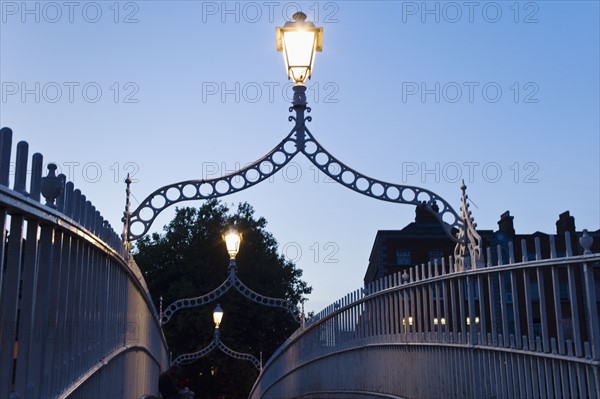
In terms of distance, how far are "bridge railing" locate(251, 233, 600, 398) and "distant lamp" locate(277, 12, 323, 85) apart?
2.88 m

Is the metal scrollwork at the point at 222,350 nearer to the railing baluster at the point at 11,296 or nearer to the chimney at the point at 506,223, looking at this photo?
the chimney at the point at 506,223

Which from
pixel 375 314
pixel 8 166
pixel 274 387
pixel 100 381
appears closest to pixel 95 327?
pixel 100 381

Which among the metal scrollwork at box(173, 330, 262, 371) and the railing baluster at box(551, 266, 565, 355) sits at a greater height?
the metal scrollwork at box(173, 330, 262, 371)

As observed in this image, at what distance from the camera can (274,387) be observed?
2350 cm

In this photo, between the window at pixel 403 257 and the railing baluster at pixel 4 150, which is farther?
the window at pixel 403 257

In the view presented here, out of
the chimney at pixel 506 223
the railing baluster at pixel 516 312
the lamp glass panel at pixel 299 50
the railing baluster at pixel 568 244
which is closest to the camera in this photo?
the railing baluster at pixel 568 244

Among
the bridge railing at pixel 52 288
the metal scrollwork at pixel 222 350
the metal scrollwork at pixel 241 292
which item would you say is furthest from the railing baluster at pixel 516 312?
the metal scrollwork at pixel 222 350

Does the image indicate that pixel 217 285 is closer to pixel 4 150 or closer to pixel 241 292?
pixel 241 292

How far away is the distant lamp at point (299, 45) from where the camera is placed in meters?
9.96

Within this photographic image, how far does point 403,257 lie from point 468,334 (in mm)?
54324

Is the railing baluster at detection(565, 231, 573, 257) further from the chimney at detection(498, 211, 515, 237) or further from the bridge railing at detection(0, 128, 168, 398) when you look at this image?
the chimney at detection(498, 211, 515, 237)

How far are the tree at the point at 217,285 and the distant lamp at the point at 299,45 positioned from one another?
1286 inches

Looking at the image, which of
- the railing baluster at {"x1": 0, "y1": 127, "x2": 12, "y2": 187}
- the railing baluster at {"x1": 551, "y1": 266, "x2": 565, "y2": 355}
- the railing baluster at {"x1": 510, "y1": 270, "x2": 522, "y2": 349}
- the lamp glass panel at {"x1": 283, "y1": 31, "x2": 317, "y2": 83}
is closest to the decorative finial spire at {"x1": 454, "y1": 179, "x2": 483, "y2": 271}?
the railing baluster at {"x1": 510, "y1": 270, "x2": 522, "y2": 349}

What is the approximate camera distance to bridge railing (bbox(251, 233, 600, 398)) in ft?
18.5
